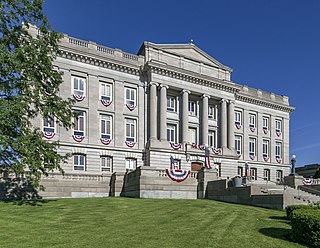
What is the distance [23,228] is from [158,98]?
29.1m

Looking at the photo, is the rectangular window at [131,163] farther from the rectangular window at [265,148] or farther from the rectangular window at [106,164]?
the rectangular window at [265,148]

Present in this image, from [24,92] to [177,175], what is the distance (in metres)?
14.6

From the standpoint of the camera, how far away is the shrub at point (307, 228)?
35.2 feet

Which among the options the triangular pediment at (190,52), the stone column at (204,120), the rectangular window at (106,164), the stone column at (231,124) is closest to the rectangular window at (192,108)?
the stone column at (204,120)

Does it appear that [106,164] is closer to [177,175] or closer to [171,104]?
[177,175]

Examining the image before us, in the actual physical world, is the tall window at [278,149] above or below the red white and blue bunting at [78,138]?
below

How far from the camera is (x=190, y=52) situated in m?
44.8

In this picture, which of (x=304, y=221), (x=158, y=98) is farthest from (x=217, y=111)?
(x=304, y=221)

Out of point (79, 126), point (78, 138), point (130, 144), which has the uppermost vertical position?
point (79, 126)

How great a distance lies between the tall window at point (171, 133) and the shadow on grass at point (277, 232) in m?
28.8

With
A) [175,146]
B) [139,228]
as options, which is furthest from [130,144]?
[139,228]

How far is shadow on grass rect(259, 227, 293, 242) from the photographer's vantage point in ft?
39.0

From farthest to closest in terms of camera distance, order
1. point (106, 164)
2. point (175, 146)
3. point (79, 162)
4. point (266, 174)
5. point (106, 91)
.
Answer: point (266, 174)
point (175, 146)
point (106, 91)
point (106, 164)
point (79, 162)

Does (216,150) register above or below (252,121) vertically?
below
